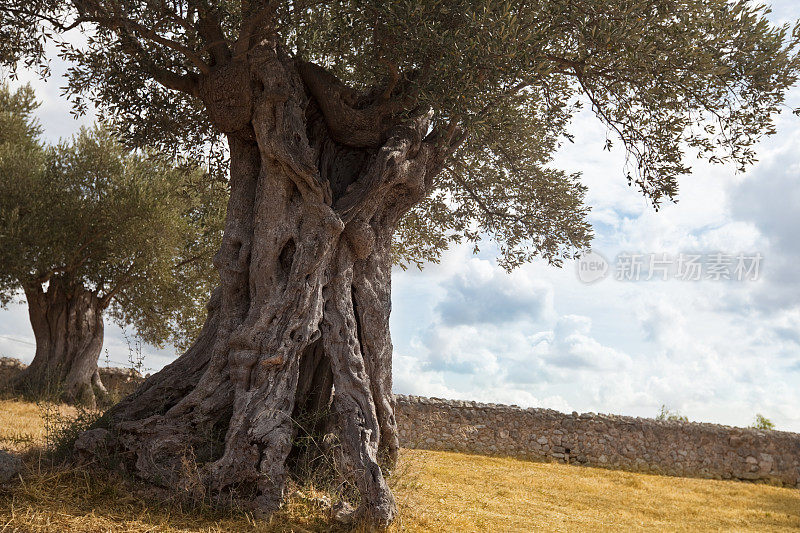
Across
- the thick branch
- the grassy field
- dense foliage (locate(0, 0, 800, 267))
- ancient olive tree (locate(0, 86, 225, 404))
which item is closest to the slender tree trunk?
ancient olive tree (locate(0, 86, 225, 404))

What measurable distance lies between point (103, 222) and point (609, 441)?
15163mm

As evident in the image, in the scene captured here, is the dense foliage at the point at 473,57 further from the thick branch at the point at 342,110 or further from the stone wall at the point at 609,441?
the stone wall at the point at 609,441

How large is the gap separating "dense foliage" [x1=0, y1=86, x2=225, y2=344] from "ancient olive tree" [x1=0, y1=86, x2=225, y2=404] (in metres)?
0.03

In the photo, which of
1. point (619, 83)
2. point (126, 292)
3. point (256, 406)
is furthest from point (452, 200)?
point (126, 292)

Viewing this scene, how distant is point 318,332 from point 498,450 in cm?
1048

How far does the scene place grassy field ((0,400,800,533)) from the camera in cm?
568

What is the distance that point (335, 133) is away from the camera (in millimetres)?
8805

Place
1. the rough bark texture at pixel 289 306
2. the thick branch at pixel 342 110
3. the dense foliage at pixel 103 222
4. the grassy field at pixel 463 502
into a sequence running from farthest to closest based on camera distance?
the dense foliage at pixel 103 222
the thick branch at pixel 342 110
the rough bark texture at pixel 289 306
the grassy field at pixel 463 502

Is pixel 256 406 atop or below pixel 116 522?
atop

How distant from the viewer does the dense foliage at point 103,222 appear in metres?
15.6

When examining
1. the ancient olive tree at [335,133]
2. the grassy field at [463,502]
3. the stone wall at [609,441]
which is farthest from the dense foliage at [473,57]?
the stone wall at [609,441]

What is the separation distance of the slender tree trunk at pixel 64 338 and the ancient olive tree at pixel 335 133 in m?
9.12

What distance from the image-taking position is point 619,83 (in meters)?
8.98

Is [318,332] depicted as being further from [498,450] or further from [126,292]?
[126,292]
